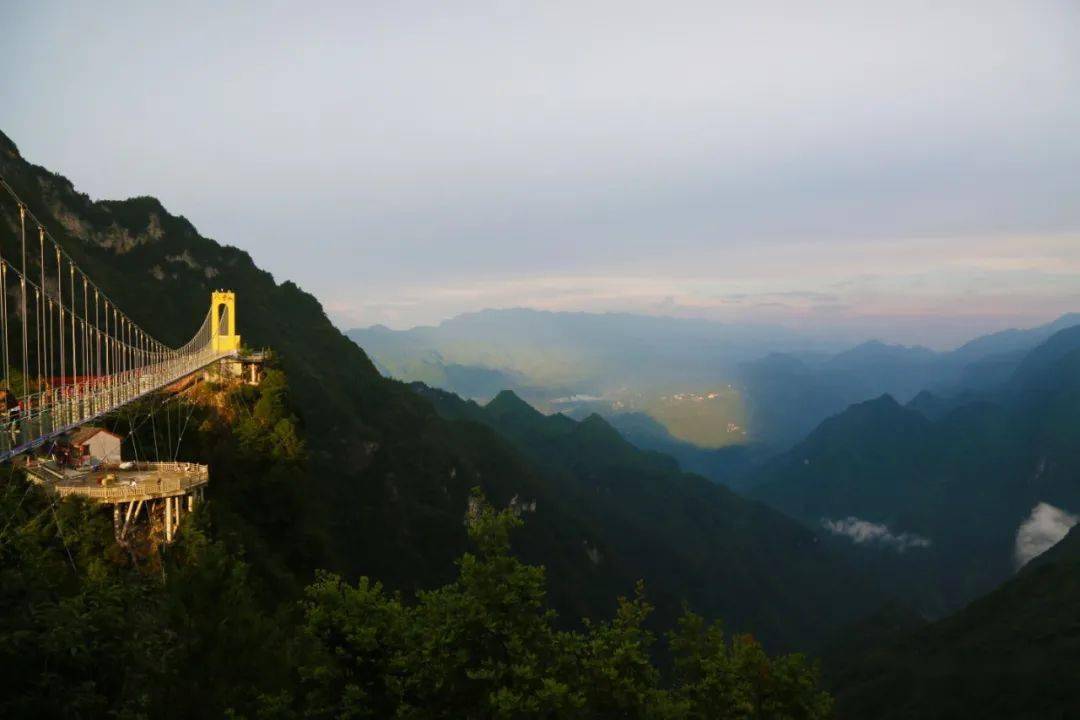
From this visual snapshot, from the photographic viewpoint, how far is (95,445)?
82.2ft

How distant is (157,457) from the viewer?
27312mm

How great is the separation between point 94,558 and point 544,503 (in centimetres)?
9236

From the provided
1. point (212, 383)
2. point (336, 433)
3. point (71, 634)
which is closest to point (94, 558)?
point (71, 634)

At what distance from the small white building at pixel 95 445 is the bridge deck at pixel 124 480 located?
104 cm

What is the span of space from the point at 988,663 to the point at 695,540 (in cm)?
8744

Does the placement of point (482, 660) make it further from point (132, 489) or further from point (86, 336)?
point (86, 336)

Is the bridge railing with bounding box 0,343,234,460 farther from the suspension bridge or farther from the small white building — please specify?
the small white building

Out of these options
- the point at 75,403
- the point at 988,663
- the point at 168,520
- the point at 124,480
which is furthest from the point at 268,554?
the point at 988,663

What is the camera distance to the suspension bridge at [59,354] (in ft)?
66.1

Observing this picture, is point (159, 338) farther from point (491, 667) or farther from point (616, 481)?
point (616, 481)

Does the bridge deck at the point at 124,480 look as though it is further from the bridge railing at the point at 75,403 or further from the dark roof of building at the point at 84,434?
the bridge railing at the point at 75,403

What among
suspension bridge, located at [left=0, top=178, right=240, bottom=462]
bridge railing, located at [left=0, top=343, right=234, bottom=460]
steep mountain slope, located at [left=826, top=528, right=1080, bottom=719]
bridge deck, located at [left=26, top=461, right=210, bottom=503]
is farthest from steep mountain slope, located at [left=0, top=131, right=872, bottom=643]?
steep mountain slope, located at [left=826, top=528, right=1080, bottom=719]

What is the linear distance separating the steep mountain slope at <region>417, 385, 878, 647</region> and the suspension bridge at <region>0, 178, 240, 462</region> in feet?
236

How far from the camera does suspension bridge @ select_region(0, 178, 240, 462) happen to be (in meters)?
20.2
